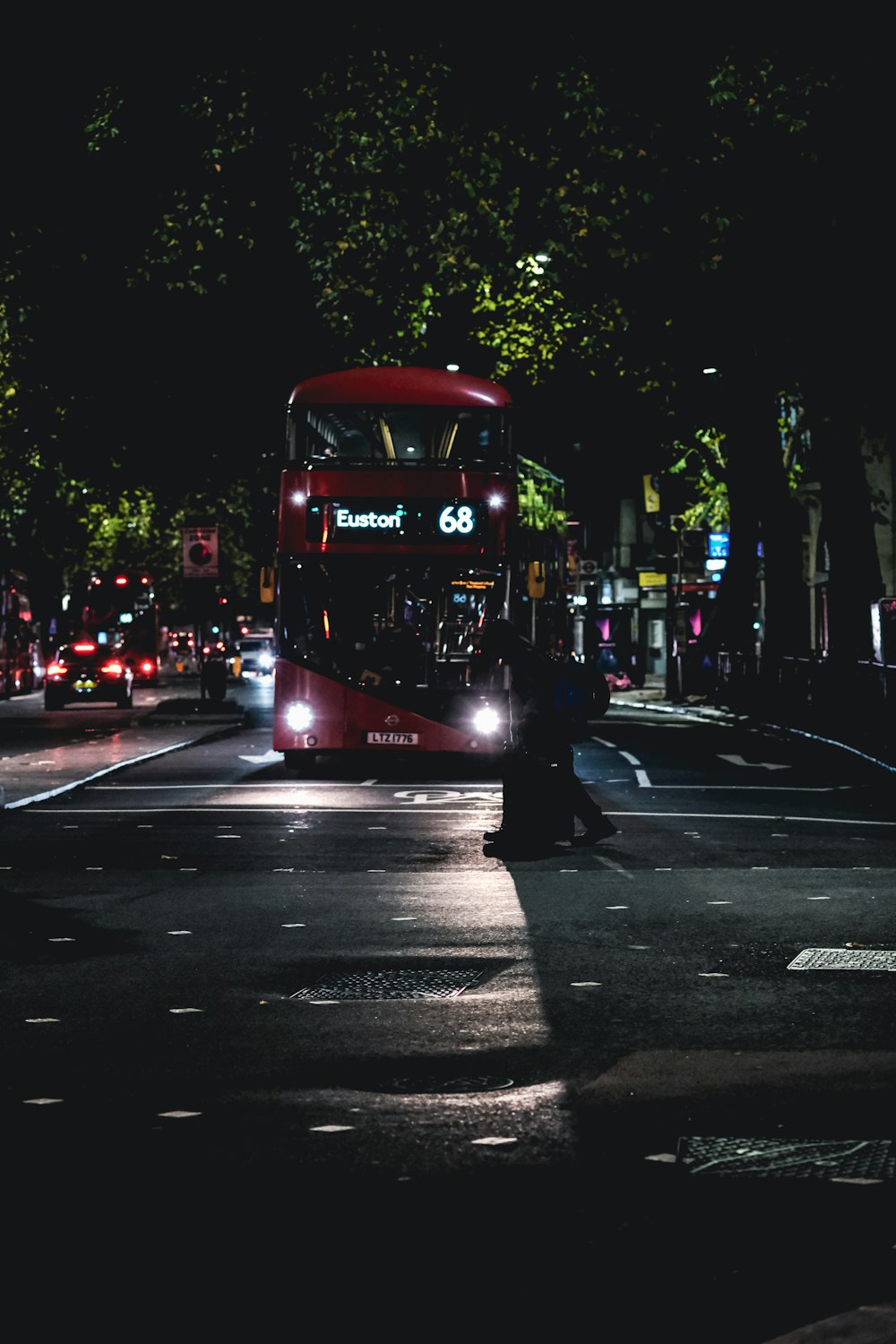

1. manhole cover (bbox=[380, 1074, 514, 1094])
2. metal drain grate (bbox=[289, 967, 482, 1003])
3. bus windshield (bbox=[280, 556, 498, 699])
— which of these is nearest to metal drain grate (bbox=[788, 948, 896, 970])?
metal drain grate (bbox=[289, 967, 482, 1003])

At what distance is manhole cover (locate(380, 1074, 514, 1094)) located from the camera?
6.93 meters

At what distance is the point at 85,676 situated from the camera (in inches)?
2007

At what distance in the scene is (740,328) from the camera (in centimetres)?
3572

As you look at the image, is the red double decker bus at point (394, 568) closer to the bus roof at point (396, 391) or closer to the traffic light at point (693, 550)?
the bus roof at point (396, 391)

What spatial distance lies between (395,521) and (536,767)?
931cm

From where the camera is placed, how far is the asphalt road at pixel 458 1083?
4848 millimetres

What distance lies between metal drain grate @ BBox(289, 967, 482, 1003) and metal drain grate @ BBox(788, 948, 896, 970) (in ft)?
5.08

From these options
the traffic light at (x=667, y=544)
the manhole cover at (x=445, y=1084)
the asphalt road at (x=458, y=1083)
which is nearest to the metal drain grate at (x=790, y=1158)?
the asphalt road at (x=458, y=1083)

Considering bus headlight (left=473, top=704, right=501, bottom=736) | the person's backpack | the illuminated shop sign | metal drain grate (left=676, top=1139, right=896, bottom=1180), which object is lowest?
metal drain grate (left=676, top=1139, right=896, bottom=1180)

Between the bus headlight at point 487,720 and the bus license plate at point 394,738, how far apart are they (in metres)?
0.72

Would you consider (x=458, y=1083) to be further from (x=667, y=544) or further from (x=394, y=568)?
(x=667, y=544)

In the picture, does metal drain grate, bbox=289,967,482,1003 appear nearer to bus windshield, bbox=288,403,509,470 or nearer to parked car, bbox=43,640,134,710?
bus windshield, bbox=288,403,509,470

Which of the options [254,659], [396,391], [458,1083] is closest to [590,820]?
[458,1083]

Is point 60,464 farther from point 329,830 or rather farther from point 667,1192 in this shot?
point 667,1192
